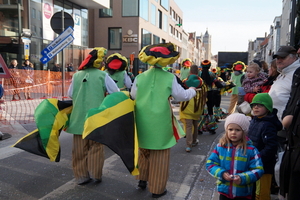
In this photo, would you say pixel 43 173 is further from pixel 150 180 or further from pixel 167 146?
pixel 167 146

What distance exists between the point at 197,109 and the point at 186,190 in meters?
2.33

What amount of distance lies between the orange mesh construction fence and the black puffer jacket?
6.21 m

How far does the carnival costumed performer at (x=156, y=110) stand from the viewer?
3703 millimetres

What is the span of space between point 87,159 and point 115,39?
1237 inches

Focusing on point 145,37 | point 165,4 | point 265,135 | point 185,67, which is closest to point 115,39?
point 145,37

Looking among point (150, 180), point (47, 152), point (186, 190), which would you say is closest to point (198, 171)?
point (186, 190)

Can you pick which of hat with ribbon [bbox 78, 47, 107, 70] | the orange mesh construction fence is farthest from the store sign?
hat with ribbon [bbox 78, 47, 107, 70]

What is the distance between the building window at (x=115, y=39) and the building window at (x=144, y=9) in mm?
3225

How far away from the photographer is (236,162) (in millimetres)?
2770

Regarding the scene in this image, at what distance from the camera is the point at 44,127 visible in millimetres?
3996

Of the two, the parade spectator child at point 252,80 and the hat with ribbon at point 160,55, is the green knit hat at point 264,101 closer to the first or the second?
the hat with ribbon at point 160,55

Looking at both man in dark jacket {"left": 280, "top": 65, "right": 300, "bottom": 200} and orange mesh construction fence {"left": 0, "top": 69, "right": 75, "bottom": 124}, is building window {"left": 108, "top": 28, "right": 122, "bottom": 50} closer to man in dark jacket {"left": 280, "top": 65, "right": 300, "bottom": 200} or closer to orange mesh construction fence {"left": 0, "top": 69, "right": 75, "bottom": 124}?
orange mesh construction fence {"left": 0, "top": 69, "right": 75, "bottom": 124}

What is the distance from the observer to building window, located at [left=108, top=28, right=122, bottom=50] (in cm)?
3422

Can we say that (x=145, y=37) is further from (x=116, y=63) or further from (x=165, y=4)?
(x=116, y=63)
